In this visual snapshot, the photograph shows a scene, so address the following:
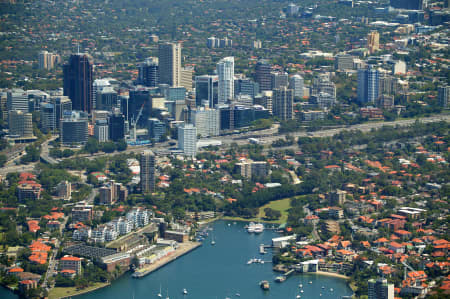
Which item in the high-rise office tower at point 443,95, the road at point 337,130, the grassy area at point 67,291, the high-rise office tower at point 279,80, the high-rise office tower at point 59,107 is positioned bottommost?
the grassy area at point 67,291

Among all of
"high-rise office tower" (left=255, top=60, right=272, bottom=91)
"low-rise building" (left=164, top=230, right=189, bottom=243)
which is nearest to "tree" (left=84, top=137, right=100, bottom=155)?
"high-rise office tower" (left=255, top=60, right=272, bottom=91)

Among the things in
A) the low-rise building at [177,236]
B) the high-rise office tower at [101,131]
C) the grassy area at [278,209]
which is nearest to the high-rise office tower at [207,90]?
the high-rise office tower at [101,131]

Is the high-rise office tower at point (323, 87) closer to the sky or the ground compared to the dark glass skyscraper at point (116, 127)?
closer to the sky

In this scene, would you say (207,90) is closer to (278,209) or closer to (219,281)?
(278,209)

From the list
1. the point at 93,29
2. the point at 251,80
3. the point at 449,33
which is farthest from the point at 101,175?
the point at 93,29

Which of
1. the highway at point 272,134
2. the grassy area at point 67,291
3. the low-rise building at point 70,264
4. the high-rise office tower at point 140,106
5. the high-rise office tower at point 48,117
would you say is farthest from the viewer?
the high-rise office tower at point 140,106

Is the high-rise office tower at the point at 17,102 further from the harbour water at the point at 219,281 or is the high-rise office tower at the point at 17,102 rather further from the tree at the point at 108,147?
the harbour water at the point at 219,281
